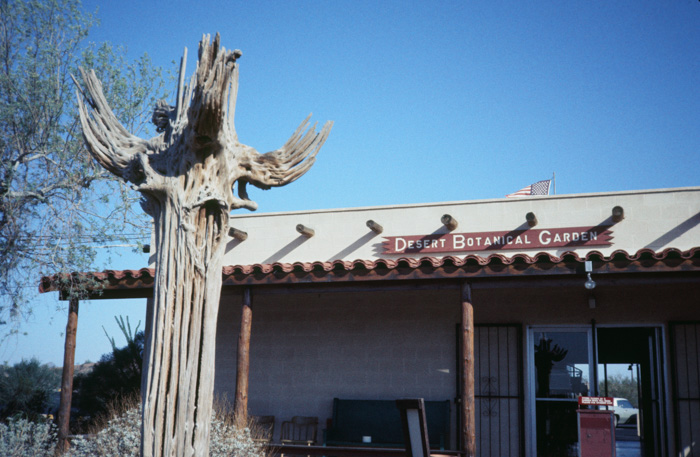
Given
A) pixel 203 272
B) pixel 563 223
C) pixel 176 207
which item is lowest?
pixel 203 272

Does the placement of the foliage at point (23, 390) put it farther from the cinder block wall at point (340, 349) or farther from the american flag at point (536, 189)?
the american flag at point (536, 189)

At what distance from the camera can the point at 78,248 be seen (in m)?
9.84

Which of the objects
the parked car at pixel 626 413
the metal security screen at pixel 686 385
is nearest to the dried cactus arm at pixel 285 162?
the metal security screen at pixel 686 385

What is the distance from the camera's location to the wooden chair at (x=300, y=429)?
1152cm

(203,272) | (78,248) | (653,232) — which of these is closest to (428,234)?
(653,232)

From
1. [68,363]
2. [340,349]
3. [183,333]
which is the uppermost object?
[340,349]

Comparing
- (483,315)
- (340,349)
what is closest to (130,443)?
(340,349)

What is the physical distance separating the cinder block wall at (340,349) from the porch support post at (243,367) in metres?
2.04

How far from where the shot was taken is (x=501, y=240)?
12.0m

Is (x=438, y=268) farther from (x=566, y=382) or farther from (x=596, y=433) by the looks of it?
(x=566, y=382)

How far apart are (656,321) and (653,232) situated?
149 cm

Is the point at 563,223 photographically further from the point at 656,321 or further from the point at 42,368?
the point at 42,368

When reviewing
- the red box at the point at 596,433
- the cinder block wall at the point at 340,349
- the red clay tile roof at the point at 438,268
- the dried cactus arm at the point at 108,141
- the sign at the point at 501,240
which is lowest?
the red box at the point at 596,433

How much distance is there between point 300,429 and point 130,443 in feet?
15.3
